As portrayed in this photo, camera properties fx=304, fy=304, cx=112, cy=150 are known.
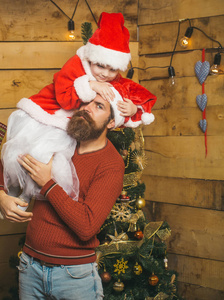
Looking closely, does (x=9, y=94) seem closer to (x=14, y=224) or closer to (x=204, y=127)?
(x=14, y=224)

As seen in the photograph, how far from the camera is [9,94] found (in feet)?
7.40

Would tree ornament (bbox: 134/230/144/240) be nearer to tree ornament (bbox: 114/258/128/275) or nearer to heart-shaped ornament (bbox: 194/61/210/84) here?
tree ornament (bbox: 114/258/128/275)

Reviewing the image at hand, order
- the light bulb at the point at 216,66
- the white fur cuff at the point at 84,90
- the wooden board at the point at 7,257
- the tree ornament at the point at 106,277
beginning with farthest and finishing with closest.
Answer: the wooden board at the point at 7,257
the light bulb at the point at 216,66
the tree ornament at the point at 106,277
the white fur cuff at the point at 84,90

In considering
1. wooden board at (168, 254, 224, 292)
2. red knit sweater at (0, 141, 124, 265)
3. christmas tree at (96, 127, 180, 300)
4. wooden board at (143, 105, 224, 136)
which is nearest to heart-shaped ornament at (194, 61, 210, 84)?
wooden board at (143, 105, 224, 136)

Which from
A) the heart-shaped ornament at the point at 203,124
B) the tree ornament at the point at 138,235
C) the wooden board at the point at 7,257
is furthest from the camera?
the wooden board at the point at 7,257

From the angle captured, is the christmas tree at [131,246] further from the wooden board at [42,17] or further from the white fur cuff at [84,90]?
the wooden board at [42,17]

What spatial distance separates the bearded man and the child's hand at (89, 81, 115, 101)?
29 mm

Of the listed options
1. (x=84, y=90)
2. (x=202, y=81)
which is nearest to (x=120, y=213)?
(x=84, y=90)

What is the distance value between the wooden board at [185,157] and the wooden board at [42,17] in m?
1.04

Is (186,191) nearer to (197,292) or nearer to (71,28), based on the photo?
(197,292)

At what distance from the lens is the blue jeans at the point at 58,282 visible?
1.31 meters

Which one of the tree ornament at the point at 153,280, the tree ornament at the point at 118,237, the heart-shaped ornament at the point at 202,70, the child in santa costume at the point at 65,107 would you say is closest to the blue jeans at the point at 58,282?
the child in santa costume at the point at 65,107

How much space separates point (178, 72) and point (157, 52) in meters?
0.23

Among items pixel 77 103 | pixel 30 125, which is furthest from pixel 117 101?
pixel 30 125
